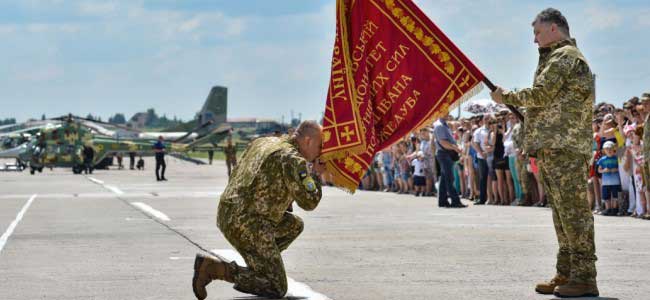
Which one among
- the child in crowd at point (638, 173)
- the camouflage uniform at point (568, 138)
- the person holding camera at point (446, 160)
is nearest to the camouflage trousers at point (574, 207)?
the camouflage uniform at point (568, 138)

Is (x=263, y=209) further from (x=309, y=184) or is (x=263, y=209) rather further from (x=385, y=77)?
(x=385, y=77)

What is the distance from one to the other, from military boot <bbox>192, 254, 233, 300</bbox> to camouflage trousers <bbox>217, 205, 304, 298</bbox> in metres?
0.11

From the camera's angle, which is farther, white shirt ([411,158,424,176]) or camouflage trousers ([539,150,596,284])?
white shirt ([411,158,424,176])

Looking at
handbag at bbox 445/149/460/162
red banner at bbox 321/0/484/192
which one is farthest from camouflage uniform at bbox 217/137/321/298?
handbag at bbox 445/149/460/162

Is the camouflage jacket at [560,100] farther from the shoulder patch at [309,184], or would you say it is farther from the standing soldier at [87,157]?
the standing soldier at [87,157]

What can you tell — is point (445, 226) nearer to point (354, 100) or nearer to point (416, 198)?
point (354, 100)

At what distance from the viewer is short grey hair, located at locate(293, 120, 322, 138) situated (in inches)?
339

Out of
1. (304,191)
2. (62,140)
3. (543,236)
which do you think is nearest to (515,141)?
(543,236)

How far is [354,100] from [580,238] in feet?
6.92

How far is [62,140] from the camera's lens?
68625 millimetres

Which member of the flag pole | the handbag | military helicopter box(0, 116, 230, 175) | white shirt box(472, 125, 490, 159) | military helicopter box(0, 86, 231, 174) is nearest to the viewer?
the flag pole

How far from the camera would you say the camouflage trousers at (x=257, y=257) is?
333 inches

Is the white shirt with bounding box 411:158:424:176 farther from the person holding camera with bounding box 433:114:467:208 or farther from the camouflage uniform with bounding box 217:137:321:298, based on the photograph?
the camouflage uniform with bounding box 217:137:321:298

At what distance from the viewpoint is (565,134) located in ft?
27.9
